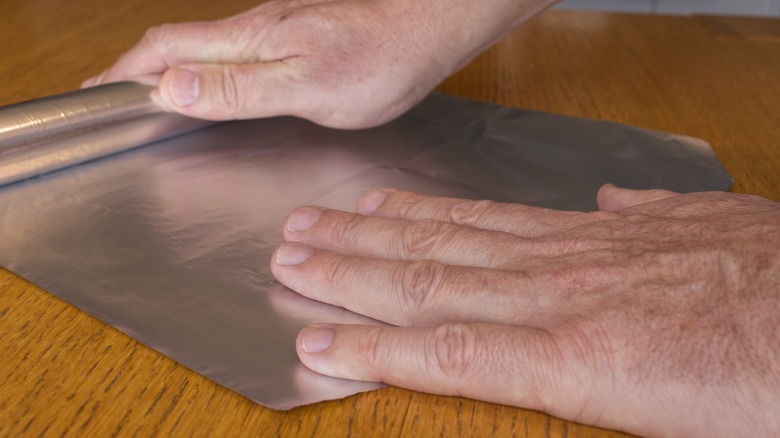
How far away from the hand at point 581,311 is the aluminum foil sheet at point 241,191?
1.3 inches

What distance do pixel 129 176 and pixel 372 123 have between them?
0.32 metres

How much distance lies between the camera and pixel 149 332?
0.62 meters

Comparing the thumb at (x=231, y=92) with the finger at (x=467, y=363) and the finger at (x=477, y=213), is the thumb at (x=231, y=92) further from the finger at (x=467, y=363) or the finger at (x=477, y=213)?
the finger at (x=467, y=363)

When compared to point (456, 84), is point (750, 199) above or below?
above

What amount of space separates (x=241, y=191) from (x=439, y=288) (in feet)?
1.15

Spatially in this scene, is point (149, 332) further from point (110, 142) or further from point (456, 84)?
point (456, 84)

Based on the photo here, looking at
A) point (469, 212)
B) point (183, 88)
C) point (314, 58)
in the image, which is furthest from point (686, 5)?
point (469, 212)

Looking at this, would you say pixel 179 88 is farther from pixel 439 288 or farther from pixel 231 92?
pixel 439 288

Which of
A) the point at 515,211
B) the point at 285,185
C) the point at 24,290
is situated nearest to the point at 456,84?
the point at 285,185

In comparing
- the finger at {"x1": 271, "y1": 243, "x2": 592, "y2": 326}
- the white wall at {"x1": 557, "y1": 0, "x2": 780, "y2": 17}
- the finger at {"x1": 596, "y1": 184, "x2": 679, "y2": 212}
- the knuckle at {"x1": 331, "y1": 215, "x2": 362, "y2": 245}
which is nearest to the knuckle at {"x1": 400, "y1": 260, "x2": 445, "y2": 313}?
the finger at {"x1": 271, "y1": 243, "x2": 592, "y2": 326}

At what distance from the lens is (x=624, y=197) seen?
2.60 feet

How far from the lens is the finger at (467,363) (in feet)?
1.76

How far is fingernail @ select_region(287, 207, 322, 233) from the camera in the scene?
752mm

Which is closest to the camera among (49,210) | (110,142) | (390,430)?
(390,430)
